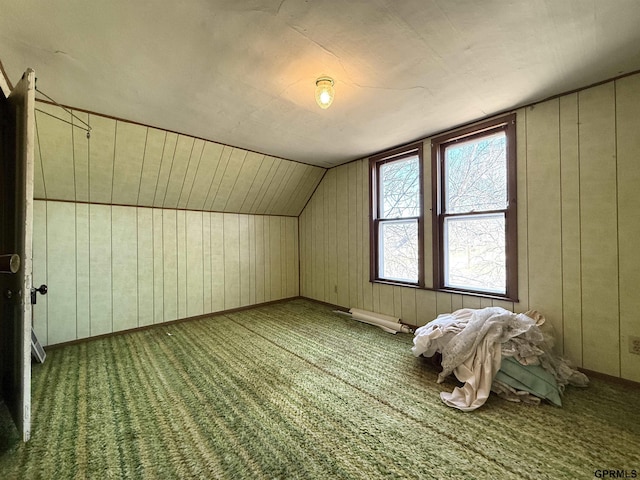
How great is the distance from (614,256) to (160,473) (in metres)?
3.24

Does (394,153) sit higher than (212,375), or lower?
higher

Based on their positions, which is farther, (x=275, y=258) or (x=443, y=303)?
(x=275, y=258)

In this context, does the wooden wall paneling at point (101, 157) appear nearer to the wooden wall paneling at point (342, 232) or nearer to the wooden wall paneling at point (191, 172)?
the wooden wall paneling at point (191, 172)

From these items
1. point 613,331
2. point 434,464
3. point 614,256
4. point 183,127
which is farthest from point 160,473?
point 614,256

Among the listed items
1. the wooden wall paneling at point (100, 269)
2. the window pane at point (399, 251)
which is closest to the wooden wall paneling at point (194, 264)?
the wooden wall paneling at point (100, 269)

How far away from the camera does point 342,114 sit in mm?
2486

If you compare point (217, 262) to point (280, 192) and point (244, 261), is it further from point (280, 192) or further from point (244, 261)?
point (280, 192)

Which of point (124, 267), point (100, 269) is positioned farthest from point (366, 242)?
point (100, 269)

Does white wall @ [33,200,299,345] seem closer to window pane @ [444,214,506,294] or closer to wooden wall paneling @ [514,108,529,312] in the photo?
window pane @ [444,214,506,294]

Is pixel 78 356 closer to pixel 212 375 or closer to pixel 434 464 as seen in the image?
pixel 212 375

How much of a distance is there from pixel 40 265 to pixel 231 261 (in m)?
2.07

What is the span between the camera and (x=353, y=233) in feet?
13.0

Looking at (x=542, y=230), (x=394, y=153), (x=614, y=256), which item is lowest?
(x=614, y=256)

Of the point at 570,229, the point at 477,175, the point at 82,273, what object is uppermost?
the point at 477,175
